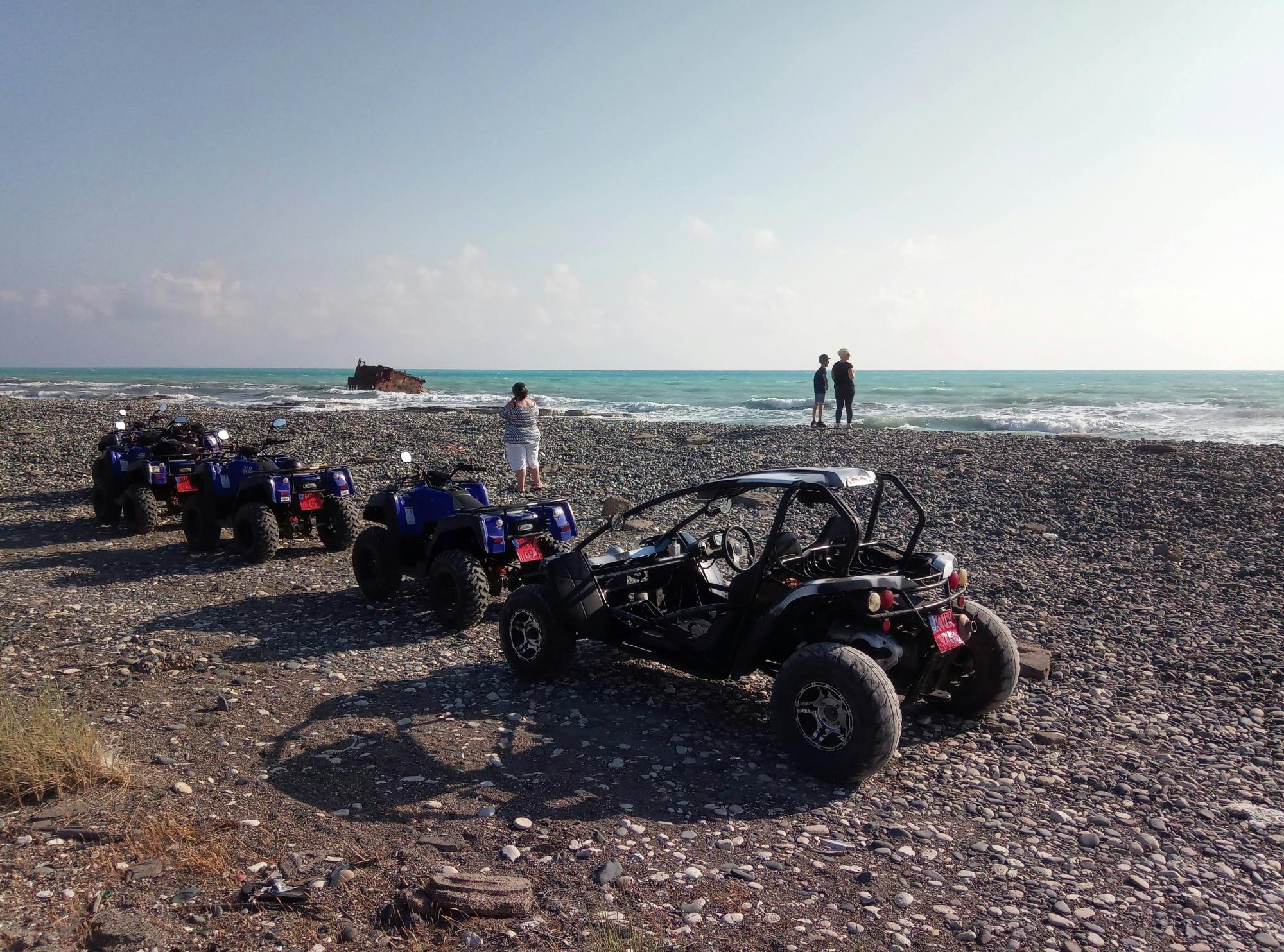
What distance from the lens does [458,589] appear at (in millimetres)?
7348

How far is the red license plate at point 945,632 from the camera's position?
16.1ft

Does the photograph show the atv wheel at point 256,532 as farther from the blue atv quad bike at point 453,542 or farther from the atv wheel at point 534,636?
the atv wheel at point 534,636

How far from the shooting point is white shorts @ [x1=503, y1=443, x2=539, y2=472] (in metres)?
13.4

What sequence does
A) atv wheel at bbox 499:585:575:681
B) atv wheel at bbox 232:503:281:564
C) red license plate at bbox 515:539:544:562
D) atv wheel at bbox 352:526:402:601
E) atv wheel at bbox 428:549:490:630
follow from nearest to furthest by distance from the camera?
atv wheel at bbox 499:585:575:681
atv wheel at bbox 428:549:490:630
red license plate at bbox 515:539:544:562
atv wheel at bbox 352:526:402:601
atv wheel at bbox 232:503:281:564

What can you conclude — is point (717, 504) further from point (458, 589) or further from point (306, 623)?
point (306, 623)

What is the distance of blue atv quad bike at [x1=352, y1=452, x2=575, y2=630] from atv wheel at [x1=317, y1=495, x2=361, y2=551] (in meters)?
1.65

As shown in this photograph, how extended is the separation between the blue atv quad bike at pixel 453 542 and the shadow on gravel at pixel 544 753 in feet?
3.96

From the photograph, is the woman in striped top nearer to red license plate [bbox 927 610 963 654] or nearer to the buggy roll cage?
the buggy roll cage

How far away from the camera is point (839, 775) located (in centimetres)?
454

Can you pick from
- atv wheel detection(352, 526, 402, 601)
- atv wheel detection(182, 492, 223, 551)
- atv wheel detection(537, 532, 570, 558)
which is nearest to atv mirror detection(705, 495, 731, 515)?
atv wheel detection(537, 532, 570, 558)

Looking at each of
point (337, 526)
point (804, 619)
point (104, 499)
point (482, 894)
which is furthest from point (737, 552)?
point (104, 499)

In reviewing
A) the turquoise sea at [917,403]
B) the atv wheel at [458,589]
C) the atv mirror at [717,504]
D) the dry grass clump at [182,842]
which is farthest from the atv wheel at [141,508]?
the turquoise sea at [917,403]

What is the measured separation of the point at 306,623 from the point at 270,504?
292cm

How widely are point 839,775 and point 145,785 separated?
3.69 meters
